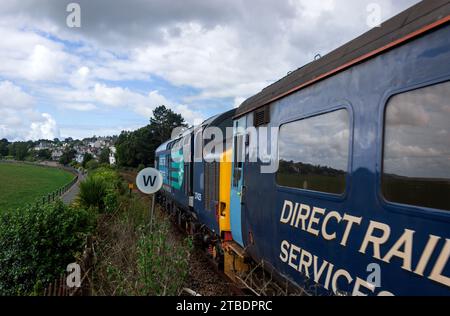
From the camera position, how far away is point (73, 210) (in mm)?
8266

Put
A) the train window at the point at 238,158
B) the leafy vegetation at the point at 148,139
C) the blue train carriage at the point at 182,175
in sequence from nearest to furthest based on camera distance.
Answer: the train window at the point at 238,158 → the blue train carriage at the point at 182,175 → the leafy vegetation at the point at 148,139

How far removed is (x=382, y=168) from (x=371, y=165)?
0.14 m

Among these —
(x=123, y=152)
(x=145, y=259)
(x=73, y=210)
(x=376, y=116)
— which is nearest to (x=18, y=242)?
(x=73, y=210)

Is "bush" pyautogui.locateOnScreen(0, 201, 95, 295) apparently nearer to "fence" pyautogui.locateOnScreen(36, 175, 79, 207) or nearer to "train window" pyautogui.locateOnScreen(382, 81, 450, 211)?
"fence" pyautogui.locateOnScreen(36, 175, 79, 207)

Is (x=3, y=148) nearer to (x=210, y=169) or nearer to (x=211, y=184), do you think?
(x=210, y=169)

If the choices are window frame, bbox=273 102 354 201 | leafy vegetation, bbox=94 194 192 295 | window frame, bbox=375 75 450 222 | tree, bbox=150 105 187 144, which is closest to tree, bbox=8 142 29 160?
tree, bbox=150 105 187 144

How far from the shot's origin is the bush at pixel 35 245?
21.7ft

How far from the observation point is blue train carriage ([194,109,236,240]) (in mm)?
8906

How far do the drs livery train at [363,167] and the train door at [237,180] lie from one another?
71 centimetres

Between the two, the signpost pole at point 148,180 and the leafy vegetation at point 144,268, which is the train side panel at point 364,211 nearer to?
the leafy vegetation at point 144,268

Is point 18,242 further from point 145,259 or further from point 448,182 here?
point 448,182

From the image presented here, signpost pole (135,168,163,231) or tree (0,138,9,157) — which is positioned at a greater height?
tree (0,138,9,157)

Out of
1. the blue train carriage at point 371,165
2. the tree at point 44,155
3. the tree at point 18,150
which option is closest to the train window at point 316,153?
the blue train carriage at point 371,165

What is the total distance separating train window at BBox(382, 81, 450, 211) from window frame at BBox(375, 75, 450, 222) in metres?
0.02
